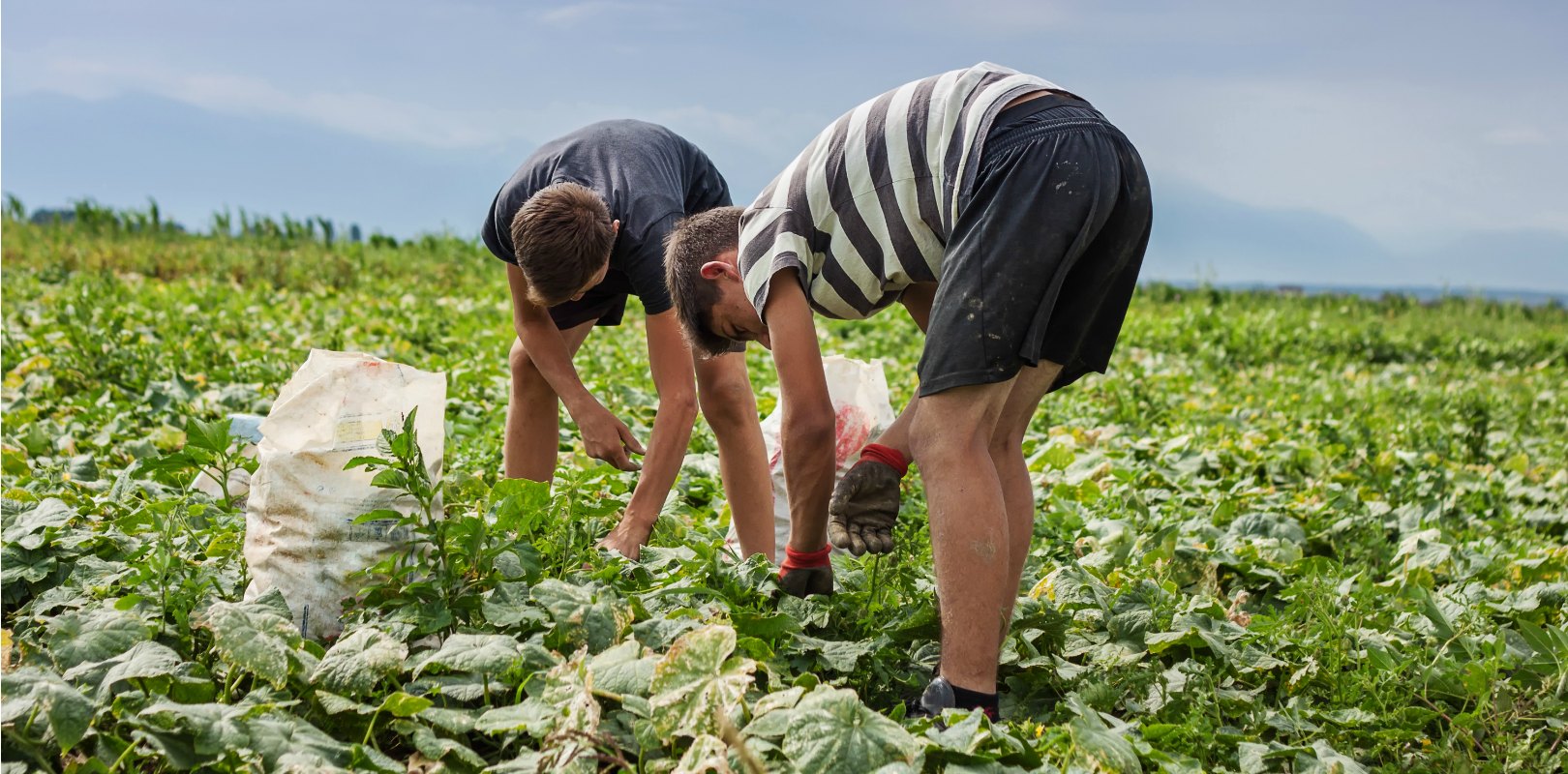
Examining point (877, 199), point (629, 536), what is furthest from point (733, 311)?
point (629, 536)

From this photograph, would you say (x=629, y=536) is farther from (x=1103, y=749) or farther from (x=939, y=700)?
(x=1103, y=749)

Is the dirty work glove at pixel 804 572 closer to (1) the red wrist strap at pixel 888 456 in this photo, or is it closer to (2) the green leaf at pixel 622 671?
(1) the red wrist strap at pixel 888 456

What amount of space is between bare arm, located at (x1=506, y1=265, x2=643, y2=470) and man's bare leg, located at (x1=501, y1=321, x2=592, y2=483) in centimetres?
24

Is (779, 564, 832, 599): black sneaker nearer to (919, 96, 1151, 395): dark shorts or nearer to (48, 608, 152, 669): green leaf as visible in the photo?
(919, 96, 1151, 395): dark shorts

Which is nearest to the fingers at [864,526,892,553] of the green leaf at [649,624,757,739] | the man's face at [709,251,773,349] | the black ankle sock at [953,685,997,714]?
the black ankle sock at [953,685,997,714]

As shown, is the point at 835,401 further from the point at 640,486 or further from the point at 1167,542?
the point at 1167,542

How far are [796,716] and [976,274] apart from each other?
0.86 meters

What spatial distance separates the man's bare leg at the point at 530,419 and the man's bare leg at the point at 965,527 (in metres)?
1.80

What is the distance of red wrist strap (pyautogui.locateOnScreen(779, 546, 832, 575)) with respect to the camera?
8.81 feet

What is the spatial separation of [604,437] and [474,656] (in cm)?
125

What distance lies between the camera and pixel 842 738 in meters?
1.84

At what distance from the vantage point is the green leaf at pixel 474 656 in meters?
2.07

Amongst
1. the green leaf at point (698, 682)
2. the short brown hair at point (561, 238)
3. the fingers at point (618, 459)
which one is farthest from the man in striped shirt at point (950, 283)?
the fingers at point (618, 459)

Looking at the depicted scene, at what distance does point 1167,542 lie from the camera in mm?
3406
